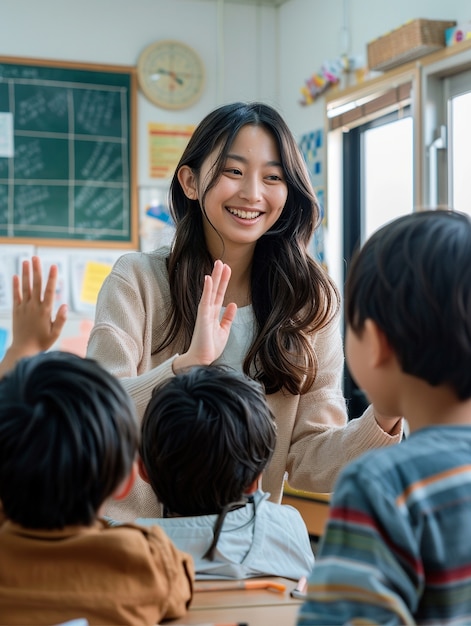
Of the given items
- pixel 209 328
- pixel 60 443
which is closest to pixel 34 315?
pixel 209 328

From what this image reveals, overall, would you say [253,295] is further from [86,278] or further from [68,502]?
[86,278]

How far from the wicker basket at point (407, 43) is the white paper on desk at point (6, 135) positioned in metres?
1.96

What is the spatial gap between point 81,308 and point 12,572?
4.03 m

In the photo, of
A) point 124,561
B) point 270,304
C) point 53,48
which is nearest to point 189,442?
point 124,561

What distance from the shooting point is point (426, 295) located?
0.90 meters

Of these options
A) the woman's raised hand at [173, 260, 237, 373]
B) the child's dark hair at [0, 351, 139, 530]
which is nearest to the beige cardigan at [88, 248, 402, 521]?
the woman's raised hand at [173, 260, 237, 373]

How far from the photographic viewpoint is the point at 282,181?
6.49 ft

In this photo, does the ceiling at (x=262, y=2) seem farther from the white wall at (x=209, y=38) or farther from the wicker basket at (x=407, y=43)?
the wicker basket at (x=407, y=43)

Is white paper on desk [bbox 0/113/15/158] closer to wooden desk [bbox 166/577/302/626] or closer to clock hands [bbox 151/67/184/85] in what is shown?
clock hands [bbox 151/67/184/85]

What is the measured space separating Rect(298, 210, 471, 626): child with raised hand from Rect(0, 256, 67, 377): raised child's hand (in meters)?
A: 0.63

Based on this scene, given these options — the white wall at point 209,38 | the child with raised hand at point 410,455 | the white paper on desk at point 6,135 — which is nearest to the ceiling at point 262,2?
the white wall at point 209,38

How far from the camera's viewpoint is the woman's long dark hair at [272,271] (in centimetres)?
191

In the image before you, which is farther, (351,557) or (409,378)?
(409,378)

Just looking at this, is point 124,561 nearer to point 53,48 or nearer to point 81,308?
point 81,308
